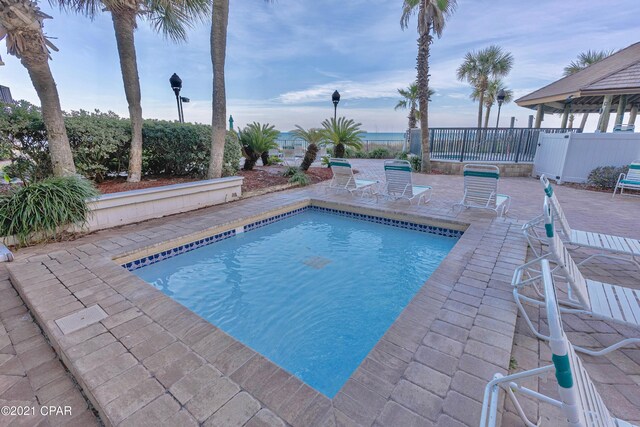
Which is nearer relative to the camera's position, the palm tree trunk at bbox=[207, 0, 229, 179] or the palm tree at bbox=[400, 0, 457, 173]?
the palm tree trunk at bbox=[207, 0, 229, 179]

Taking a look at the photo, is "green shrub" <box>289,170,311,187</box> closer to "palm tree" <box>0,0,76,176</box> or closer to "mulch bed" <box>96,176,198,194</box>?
"mulch bed" <box>96,176,198,194</box>

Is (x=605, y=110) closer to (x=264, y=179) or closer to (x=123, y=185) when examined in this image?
(x=264, y=179)

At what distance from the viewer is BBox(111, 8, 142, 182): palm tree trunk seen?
225 inches

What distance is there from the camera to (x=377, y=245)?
16.1 feet

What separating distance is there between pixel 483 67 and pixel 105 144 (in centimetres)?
2555

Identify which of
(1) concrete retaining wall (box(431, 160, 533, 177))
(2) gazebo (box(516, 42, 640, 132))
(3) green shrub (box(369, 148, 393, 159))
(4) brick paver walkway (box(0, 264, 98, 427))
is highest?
(2) gazebo (box(516, 42, 640, 132))

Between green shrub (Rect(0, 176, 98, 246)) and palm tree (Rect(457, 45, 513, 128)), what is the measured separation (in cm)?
2582

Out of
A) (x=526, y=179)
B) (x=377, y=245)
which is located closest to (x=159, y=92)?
(x=377, y=245)

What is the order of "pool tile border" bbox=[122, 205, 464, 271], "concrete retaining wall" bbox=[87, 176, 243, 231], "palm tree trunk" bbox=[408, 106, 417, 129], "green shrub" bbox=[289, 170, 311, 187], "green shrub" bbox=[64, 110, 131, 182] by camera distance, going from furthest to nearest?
"palm tree trunk" bbox=[408, 106, 417, 129]
"green shrub" bbox=[289, 170, 311, 187]
"green shrub" bbox=[64, 110, 131, 182]
"concrete retaining wall" bbox=[87, 176, 243, 231]
"pool tile border" bbox=[122, 205, 464, 271]

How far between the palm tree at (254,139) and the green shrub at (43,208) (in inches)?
242

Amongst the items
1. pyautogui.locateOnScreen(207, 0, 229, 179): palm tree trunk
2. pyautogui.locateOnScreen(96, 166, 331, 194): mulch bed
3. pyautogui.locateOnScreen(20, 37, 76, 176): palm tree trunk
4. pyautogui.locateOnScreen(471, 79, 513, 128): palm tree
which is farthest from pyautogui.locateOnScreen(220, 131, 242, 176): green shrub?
pyautogui.locateOnScreen(471, 79, 513, 128): palm tree

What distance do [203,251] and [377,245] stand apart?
2.97 meters

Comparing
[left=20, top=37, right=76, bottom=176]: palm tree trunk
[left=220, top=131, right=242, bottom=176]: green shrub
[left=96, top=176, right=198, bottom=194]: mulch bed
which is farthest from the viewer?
[left=220, top=131, right=242, bottom=176]: green shrub

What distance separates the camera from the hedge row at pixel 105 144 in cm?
481
